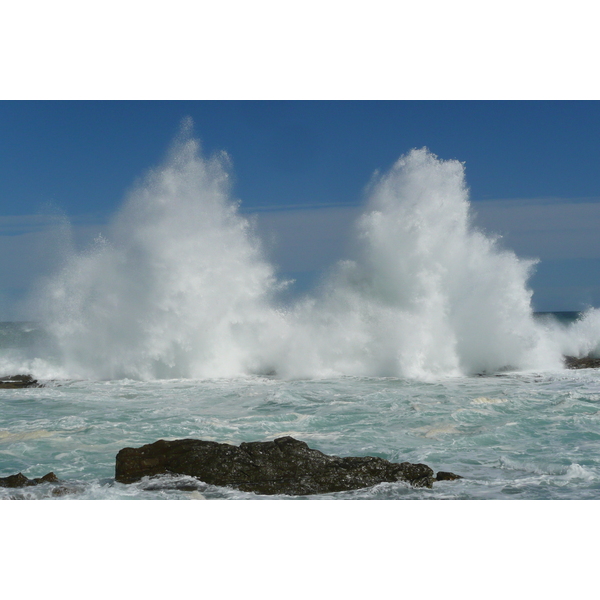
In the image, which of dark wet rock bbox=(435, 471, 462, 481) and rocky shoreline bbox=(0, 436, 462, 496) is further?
dark wet rock bbox=(435, 471, 462, 481)

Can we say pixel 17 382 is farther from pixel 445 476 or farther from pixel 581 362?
pixel 581 362

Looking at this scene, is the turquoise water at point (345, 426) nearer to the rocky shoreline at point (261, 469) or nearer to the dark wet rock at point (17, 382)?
the rocky shoreline at point (261, 469)

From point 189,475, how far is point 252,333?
11.9m

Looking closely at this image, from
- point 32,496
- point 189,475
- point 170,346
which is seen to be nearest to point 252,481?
point 189,475

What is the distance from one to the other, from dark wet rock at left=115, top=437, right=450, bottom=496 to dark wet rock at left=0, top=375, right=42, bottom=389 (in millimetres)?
10498

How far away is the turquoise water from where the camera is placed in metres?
6.38

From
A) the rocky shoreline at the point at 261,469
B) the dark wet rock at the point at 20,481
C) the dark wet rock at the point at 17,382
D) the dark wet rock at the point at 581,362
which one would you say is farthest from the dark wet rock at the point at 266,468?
the dark wet rock at the point at 581,362

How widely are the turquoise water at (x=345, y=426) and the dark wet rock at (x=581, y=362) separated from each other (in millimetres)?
2430

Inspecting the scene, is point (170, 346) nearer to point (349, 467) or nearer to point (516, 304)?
point (516, 304)

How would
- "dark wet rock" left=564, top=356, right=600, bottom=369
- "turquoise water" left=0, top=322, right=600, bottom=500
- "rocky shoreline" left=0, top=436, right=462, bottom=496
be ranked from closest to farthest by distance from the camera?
1. "rocky shoreline" left=0, top=436, right=462, bottom=496
2. "turquoise water" left=0, top=322, right=600, bottom=500
3. "dark wet rock" left=564, top=356, right=600, bottom=369

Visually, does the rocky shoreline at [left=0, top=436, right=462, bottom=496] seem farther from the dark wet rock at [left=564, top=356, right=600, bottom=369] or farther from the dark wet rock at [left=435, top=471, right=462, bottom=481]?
the dark wet rock at [left=564, top=356, right=600, bottom=369]

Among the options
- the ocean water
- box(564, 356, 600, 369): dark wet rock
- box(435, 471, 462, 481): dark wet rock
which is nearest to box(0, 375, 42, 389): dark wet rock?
the ocean water

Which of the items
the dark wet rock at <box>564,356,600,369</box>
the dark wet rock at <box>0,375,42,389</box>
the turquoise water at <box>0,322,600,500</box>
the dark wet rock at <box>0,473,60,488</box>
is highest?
the dark wet rock at <box>564,356,600,369</box>

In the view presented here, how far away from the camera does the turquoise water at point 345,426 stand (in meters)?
6.38
